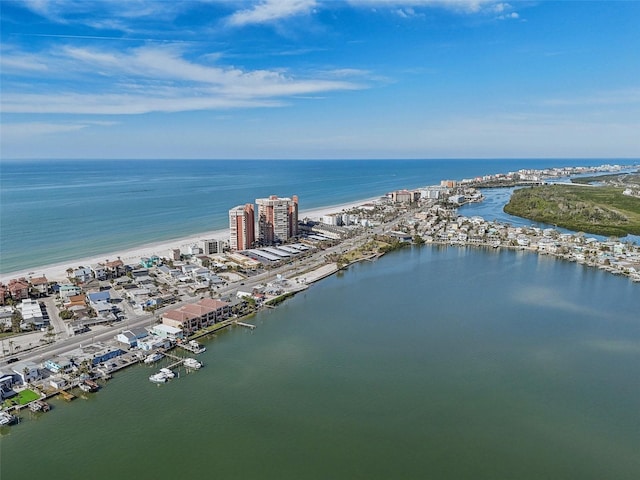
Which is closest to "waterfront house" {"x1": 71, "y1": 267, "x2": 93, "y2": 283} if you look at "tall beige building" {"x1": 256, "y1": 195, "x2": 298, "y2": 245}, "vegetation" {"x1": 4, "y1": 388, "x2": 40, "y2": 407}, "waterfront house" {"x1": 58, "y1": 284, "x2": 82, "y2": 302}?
"waterfront house" {"x1": 58, "y1": 284, "x2": 82, "y2": 302}

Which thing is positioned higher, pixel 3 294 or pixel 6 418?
pixel 3 294

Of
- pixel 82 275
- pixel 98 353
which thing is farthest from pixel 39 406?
pixel 82 275

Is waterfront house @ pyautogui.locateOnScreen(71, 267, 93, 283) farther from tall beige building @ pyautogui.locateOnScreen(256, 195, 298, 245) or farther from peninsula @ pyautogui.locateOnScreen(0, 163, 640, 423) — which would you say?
tall beige building @ pyautogui.locateOnScreen(256, 195, 298, 245)

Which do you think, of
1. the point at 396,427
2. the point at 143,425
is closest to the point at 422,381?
the point at 396,427

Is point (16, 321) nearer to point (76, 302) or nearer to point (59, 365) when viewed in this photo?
point (76, 302)

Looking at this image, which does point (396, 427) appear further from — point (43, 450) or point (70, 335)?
point (70, 335)

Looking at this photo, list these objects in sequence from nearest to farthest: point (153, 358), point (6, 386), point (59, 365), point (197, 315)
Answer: point (6, 386), point (59, 365), point (153, 358), point (197, 315)
